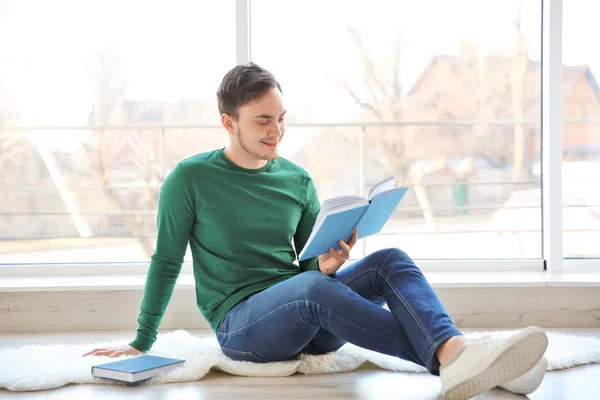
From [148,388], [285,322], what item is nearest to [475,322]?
[285,322]

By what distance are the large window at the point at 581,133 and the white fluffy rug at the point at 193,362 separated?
119 cm

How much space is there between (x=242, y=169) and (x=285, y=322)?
568 millimetres

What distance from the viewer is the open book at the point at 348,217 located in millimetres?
2100

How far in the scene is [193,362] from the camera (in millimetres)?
2479

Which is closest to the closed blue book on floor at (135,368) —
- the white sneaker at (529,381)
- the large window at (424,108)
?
the white sneaker at (529,381)

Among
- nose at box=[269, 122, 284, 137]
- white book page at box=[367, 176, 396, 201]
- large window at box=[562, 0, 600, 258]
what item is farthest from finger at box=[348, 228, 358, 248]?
large window at box=[562, 0, 600, 258]

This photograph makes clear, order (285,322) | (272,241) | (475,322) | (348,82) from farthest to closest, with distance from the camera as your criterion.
A: 1. (348,82)
2. (475,322)
3. (272,241)
4. (285,322)

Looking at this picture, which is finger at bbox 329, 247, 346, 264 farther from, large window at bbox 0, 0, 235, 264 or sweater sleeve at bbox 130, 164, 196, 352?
large window at bbox 0, 0, 235, 264

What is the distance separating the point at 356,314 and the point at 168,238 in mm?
688

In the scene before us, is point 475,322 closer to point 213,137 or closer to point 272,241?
point 272,241

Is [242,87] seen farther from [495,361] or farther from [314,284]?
[495,361]

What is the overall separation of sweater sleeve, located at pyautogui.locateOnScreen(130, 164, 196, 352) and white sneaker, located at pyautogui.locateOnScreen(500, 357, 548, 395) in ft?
3.64

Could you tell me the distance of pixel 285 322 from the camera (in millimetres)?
2219

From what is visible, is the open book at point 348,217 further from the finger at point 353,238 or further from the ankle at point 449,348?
the ankle at point 449,348
